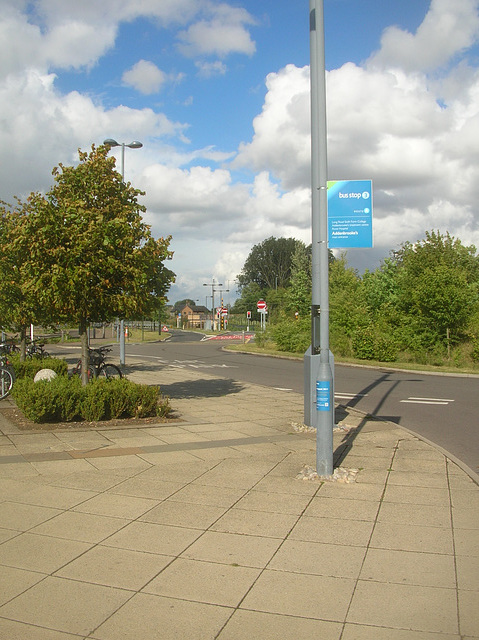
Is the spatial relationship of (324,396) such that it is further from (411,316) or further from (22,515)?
(411,316)

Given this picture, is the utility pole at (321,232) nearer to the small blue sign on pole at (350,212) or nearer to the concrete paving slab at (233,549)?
the small blue sign on pole at (350,212)

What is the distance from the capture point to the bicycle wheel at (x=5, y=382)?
1212cm

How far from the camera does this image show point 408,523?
5.13m

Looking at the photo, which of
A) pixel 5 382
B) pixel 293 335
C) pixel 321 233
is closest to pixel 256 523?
pixel 321 233

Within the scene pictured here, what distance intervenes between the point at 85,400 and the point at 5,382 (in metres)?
3.57

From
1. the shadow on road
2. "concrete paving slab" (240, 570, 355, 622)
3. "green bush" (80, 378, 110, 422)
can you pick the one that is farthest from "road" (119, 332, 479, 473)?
"green bush" (80, 378, 110, 422)

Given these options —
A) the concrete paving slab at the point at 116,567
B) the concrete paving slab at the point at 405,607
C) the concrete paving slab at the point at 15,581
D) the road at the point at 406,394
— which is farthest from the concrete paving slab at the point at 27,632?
→ the road at the point at 406,394

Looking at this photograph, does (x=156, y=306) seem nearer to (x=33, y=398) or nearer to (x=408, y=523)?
(x=33, y=398)

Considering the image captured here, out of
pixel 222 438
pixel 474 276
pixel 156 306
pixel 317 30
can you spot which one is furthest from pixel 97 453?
pixel 474 276

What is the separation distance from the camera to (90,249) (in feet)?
31.8

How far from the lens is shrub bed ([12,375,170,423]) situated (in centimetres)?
929

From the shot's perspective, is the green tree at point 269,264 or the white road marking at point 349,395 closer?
the white road marking at point 349,395

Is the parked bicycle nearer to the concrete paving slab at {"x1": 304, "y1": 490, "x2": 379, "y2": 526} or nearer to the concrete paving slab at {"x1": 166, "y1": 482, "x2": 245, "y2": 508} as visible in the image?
the concrete paving slab at {"x1": 166, "y1": 482, "x2": 245, "y2": 508}

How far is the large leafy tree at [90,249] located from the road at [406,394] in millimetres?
5385
